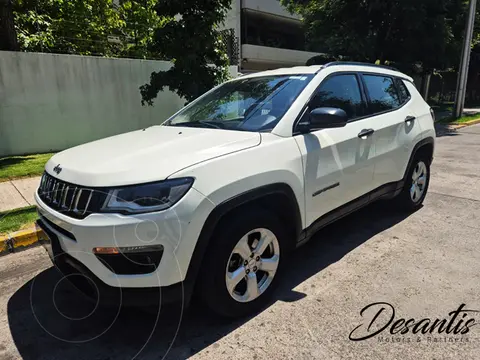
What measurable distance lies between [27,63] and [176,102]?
383 centimetres

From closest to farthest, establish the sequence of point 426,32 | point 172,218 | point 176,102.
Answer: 1. point 172,218
2. point 176,102
3. point 426,32

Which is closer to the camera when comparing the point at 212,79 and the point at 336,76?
the point at 336,76

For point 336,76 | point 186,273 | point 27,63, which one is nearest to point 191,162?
point 186,273

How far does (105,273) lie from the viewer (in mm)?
2264

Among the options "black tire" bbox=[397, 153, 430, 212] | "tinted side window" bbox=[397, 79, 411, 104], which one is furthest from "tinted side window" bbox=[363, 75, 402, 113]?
"black tire" bbox=[397, 153, 430, 212]

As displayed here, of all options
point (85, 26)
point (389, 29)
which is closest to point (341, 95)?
point (85, 26)

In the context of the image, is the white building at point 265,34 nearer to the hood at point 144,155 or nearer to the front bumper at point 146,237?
the hood at point 144,155

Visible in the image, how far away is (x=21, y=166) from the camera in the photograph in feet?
24.0

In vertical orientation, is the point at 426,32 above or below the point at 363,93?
above

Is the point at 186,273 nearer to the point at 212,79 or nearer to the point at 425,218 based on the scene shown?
the point at 425,218

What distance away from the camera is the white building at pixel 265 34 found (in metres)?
19.8

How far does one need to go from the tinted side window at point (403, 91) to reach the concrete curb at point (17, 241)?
14.4ft

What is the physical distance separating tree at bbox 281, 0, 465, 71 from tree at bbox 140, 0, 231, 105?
7.43 metres

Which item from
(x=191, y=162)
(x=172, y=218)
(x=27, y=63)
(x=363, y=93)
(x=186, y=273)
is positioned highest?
(x=27, y=63)
